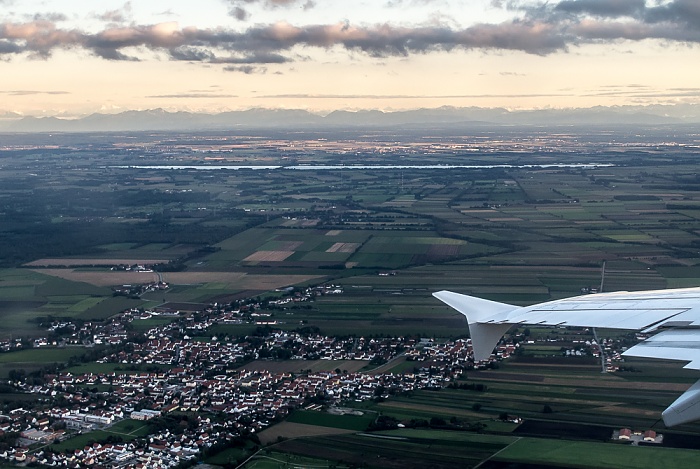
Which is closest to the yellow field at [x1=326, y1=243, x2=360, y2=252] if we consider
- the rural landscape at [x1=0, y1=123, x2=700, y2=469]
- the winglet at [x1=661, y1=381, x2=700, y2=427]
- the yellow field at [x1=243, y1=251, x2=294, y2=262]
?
the rural landscape at [x1=0, y1=123, x2=700, y2=469]

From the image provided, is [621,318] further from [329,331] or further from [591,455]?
[329,331]

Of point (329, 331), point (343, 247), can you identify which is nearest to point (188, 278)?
point (343, 247)

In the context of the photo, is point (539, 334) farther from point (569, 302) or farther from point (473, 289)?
point (569, 302)

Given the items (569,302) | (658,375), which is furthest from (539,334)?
(569,302)

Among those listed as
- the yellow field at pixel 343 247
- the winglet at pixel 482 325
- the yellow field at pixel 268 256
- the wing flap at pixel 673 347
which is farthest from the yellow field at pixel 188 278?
the wing flap at pixel 673 347

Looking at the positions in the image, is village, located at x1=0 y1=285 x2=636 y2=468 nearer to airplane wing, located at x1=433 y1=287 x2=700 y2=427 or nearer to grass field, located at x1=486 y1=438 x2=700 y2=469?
grass field, located at x1=486 y1=438 x2=700 y2=469
